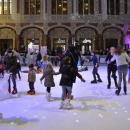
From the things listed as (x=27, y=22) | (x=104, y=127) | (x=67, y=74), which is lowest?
(x=104, y=127)

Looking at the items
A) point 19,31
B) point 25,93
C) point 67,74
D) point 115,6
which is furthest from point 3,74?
point 115,6

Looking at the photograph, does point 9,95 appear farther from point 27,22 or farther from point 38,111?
point 27,22

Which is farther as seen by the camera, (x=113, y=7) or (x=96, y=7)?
(x=113, y=7)

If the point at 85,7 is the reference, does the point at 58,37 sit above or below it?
below

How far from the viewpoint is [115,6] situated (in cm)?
5094

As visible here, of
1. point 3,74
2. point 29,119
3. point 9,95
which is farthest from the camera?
point 3,74

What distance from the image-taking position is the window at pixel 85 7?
50.8 metres

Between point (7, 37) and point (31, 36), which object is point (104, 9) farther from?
point (7, 37)

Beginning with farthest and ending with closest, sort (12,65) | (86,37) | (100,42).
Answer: (86,37) → (100,42) → (12,65)

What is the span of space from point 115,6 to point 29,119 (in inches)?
1631

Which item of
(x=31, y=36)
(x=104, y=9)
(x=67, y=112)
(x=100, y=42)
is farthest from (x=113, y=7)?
(x=67, y=112)

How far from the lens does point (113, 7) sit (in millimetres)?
51031

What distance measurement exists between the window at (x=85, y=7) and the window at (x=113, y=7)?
71.6 inches

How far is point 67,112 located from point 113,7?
132ft
